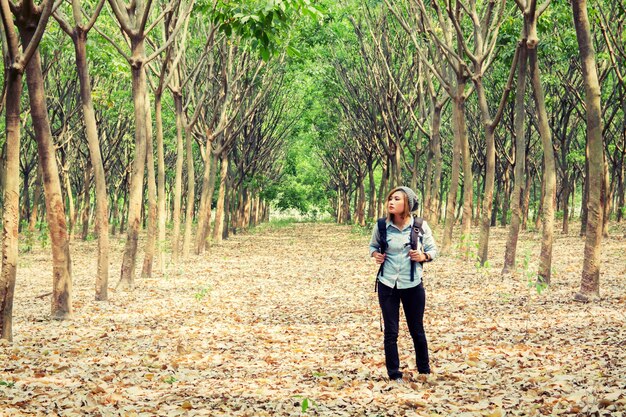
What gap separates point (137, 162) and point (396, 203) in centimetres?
821

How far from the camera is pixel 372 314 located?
460 inches

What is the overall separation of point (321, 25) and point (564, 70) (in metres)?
9.83

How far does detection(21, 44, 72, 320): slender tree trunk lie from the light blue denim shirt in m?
5.18

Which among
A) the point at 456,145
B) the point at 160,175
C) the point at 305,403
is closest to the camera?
the point at 305,403

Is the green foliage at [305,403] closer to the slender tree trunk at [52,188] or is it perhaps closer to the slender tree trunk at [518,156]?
the slender tree trunk at [52,188]

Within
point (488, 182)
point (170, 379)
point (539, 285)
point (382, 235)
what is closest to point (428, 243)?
point (382, 235)

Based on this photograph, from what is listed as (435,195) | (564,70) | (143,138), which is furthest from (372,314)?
(564,70)

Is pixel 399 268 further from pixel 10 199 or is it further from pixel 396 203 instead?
pixel 10 199

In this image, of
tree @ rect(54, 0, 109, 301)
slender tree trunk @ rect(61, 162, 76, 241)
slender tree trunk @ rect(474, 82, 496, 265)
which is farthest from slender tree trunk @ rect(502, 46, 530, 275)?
slender tree trunk @ rect(61, 162, 76, 241)

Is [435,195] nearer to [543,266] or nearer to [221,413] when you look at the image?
[543,266]

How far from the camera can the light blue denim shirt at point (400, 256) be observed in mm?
6824

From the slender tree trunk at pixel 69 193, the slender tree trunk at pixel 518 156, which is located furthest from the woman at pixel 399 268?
the slender tree trunk at pixel 69 193

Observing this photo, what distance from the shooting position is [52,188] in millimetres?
9992

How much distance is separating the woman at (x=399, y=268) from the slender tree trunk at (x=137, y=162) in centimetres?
784
